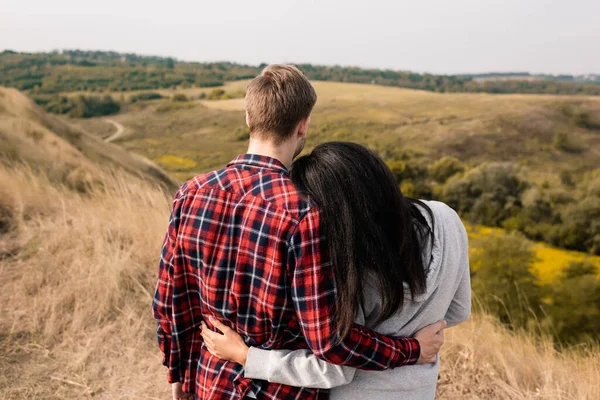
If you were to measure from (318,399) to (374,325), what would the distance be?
28cm

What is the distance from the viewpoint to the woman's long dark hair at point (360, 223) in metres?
1.15

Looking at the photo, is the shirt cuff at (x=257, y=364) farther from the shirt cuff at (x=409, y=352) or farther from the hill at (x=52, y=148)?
the hill at (x=52, y=148)

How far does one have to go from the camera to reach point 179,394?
5.24 ft

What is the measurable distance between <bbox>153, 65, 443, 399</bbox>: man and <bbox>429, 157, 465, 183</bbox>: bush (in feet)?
180

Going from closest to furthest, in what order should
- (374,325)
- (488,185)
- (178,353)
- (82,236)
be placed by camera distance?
1. (374,325)
2. (178,353)
3. (82,236)
4. (488,185)

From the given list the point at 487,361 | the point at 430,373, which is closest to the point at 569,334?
the point at 487,361

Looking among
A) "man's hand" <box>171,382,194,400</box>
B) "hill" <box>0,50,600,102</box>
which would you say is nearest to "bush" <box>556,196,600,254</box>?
"hill" <box>0,50,600,102</box>

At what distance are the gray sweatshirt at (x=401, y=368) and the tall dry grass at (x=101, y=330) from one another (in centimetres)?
149

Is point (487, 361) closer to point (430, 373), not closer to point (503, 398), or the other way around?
point (503, 398)

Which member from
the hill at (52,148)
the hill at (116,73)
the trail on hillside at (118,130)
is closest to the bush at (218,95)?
the hill at (116,73)

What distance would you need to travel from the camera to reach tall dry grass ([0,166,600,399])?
2.68 meters

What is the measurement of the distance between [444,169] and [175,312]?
5641 centimetres

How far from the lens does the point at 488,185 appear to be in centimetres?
4778

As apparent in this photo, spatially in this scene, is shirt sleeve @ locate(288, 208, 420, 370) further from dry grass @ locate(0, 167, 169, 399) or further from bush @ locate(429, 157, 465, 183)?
bush @ locate(429, 157, 465, 183)
